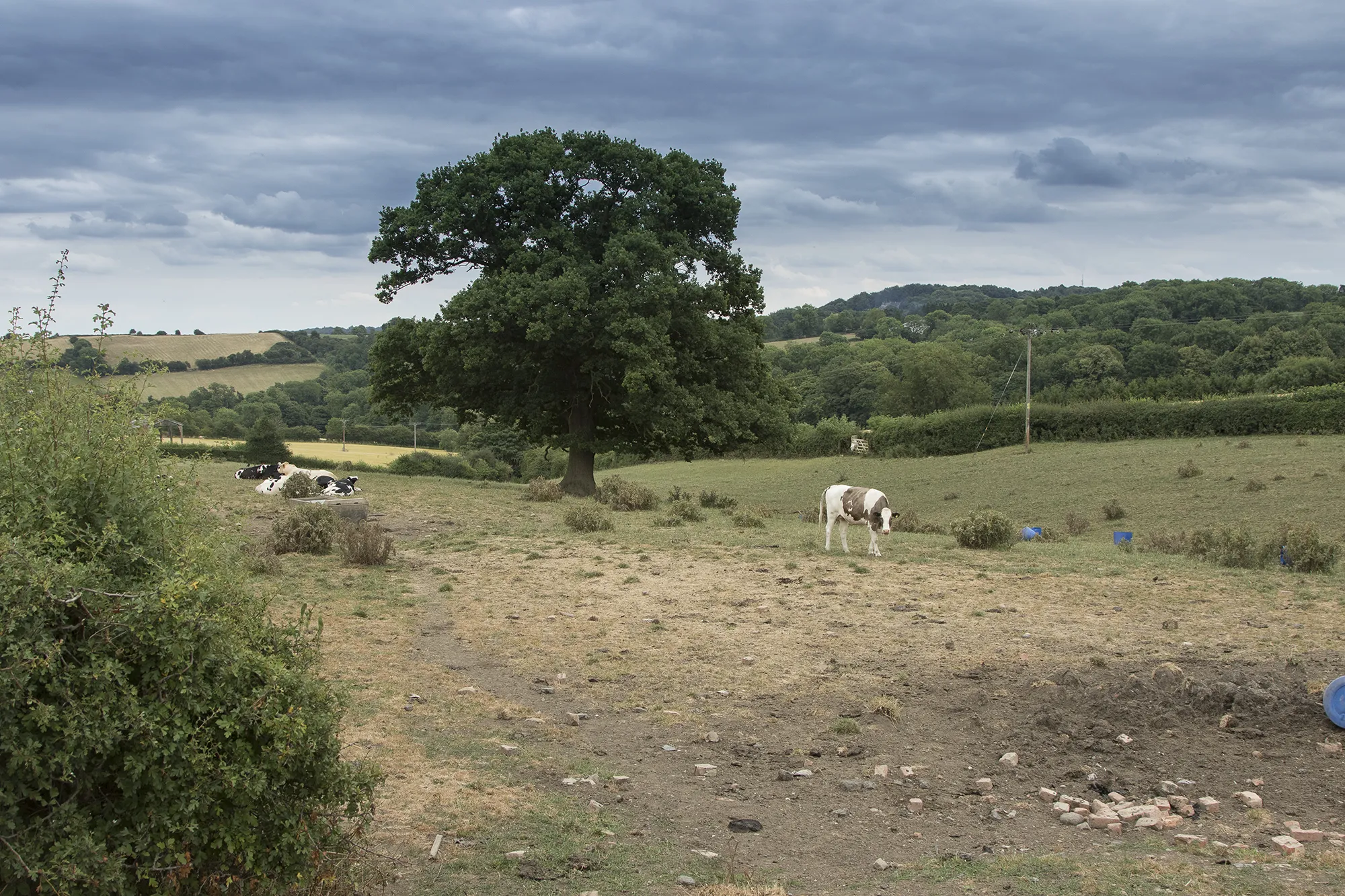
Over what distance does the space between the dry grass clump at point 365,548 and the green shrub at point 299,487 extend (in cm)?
845

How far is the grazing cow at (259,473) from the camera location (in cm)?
2989

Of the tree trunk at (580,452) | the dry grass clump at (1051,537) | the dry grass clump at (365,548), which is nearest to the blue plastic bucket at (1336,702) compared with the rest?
the dry grass clump at (365,548)

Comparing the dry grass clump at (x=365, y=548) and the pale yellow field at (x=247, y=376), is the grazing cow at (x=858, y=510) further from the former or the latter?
the pale yellow field at (x=247, y=376)

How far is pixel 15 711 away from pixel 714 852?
397 centimetres

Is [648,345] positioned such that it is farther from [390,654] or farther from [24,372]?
[24,372]

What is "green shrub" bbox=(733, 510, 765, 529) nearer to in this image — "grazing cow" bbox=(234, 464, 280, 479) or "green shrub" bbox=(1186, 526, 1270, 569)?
"green shrub" bbox=(1186, 526, 1270, 569)

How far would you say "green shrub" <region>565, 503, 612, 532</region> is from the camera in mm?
22406

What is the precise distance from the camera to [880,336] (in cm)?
12788

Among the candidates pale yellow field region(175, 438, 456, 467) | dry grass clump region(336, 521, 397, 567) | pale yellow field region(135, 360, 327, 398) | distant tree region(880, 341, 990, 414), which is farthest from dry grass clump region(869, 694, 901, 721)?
pale yellow field region(135, 360, 327, 398)

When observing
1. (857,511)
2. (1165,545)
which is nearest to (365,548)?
(857,511)

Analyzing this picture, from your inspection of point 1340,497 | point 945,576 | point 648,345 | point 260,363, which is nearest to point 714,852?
point 945,576

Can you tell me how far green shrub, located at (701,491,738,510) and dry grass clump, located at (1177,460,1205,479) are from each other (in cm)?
1813

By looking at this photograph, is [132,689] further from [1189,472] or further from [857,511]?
[1189,472]

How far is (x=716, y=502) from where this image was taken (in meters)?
31.2
